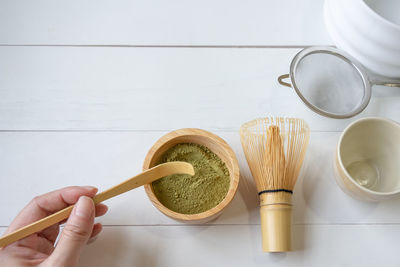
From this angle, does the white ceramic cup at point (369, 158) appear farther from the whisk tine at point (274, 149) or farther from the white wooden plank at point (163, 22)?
the white wooden plank at point (163, 22)

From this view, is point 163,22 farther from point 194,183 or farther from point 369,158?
point 369,158

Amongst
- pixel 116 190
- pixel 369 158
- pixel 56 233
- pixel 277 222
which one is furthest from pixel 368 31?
pixel 56 233

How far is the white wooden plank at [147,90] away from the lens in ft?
1.95

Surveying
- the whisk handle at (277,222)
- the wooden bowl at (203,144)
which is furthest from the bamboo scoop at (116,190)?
the whisk handle at (277,222)

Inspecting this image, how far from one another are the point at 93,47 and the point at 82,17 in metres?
0.06

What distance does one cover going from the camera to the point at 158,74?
0.62m

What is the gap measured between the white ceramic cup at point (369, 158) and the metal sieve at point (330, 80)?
53 millimetres

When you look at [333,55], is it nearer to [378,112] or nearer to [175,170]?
[378,112]

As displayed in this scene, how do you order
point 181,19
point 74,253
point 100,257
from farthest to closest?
point 181,19 → point 100,257 → point 74,253

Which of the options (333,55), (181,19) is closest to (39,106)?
(181,19)

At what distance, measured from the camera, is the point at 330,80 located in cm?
61

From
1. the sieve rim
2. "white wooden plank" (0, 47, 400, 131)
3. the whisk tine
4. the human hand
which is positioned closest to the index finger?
the human hand

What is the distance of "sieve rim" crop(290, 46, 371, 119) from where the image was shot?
22.4 inches

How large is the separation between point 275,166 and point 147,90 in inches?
9.4
